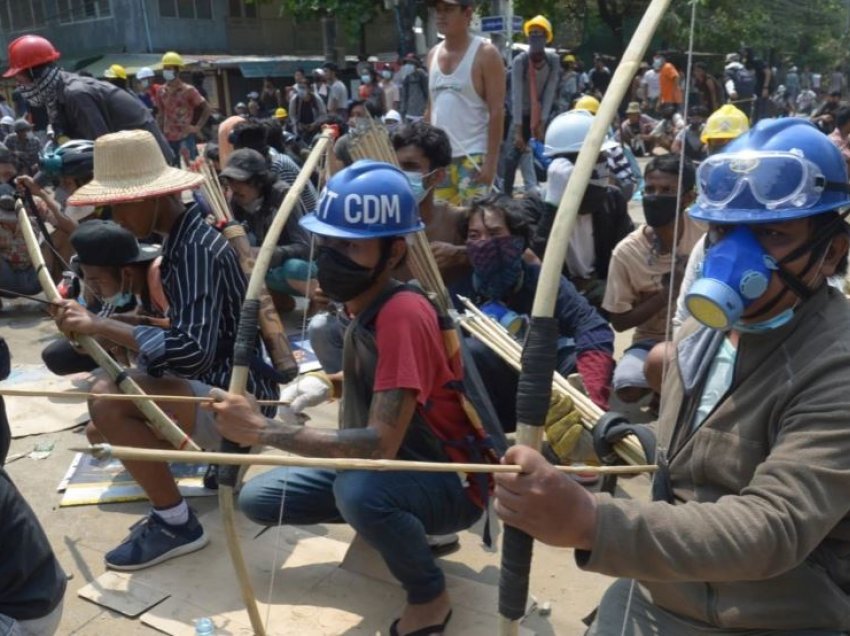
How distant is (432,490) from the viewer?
8.61 ft

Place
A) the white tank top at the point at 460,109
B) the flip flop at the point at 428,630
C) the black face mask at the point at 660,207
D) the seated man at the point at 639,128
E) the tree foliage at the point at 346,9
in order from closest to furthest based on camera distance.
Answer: the flip flop at the point at 428,630
the black face mask at the point at 660,207
the white tank top at the point at 460,109
the seated man at the point at 639,128
the tree foliage at the point at 346,9

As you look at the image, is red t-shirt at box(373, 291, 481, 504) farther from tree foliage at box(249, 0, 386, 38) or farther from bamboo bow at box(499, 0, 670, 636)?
tree foliage at box(249, 0, 386, 38)

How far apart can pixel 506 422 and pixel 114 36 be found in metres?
26.8

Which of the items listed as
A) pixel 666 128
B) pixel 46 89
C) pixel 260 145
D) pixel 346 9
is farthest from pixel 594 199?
pixel 346 9

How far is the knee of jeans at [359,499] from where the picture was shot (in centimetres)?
251

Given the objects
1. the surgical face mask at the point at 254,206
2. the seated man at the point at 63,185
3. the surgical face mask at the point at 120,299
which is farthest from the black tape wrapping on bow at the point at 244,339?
the surgical face mask at the point at 254,206

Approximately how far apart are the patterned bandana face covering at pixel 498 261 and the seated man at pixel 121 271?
1.26 meters

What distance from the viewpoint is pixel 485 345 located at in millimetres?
3312

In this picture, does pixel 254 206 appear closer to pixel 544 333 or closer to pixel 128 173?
→ pixel 128 173

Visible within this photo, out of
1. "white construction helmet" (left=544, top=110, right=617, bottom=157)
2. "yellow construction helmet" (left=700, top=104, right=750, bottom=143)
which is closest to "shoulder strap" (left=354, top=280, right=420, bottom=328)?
"white construction helmet" (left=544, top=110, right=617, bottom=157)

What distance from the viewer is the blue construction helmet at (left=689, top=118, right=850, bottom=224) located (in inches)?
61.1

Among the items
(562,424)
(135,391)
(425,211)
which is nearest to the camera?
(562,424)

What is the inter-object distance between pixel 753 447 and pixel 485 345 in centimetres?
176

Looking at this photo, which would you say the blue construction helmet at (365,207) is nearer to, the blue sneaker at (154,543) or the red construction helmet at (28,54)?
the blue sneaker at (154,543)
